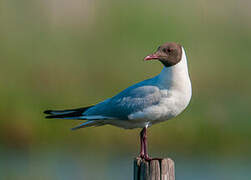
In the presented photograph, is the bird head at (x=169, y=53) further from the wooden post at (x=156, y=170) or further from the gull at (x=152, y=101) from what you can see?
the wooden post at (x=156, y=170)

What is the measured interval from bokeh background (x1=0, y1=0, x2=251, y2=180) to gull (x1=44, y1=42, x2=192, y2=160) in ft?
10.9

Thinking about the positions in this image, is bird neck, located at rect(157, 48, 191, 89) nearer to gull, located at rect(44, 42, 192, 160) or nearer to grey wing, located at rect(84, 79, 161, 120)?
gull, located at rect(44, 42, 192, 160)

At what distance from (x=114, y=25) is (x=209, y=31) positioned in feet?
5.80

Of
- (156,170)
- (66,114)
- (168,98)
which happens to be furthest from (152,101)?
(156,170)

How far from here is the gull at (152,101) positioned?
557cm

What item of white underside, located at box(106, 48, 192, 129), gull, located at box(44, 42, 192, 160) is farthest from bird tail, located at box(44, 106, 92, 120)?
white underside, located at box(106, 48, 192, 129)

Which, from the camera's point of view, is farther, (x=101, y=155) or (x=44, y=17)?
(x=44, y=17)

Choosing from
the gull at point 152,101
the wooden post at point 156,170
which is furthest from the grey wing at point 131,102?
the wooden post at point 156,170

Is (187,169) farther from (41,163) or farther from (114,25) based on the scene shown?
(114,25)

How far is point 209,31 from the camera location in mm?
11719

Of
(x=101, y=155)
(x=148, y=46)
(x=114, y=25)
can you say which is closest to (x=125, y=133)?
(x=101, y=155)

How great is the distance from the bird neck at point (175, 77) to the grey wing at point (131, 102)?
101 mm

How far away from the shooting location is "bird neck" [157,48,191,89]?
5.62 metres

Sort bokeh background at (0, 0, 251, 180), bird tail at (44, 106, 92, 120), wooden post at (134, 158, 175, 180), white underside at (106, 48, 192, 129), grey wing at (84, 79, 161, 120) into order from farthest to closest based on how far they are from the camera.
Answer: bokeh background at (0, 0, 251, 180), bird tail at (44, 106, 92, 120), grey wing at (84, 79, 161, 120), white underside at (106, 48, 192, 129), wooden post at (134, 158, 175, 180)
